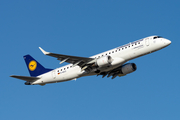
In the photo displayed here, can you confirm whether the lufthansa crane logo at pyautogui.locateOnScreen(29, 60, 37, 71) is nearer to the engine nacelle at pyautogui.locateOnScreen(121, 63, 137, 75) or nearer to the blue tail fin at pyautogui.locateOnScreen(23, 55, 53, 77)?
the blue tail fin at pyautogui.locateOnScreen(23, 55, 53, 77)

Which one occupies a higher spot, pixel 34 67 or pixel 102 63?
pixel 34 67

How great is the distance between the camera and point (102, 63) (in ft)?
124

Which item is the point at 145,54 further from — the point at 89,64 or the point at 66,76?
the point at 66,76

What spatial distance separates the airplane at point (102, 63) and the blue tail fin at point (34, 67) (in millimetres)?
186

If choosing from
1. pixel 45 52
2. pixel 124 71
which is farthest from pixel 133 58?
pixel 45 52

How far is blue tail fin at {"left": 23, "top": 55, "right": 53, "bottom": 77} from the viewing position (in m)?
44.4

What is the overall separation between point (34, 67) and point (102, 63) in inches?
530

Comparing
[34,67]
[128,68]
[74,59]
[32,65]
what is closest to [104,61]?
[74,59]

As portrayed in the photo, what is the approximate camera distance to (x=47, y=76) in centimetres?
4262

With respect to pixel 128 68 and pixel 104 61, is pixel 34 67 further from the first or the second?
pixel 128 68

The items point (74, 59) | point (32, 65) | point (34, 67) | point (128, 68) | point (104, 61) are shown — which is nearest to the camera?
point (104, 61)

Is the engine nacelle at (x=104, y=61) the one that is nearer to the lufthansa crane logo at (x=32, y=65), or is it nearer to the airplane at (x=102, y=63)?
the airplane at (x=102, y=63)

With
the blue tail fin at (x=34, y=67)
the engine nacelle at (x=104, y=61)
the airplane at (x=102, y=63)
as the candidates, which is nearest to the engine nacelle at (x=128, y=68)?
the airplane at (x=102, y=63)

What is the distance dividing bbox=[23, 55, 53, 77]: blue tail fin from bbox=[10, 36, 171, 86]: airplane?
0.19 meters
